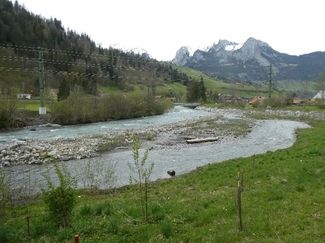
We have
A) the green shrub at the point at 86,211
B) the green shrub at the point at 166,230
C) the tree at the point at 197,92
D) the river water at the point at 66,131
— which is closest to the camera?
the green shrub at the point at 166,230

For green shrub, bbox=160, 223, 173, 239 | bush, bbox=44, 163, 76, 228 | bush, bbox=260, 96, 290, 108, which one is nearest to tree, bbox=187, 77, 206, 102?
bush, bbox=260, 96, 290, 108

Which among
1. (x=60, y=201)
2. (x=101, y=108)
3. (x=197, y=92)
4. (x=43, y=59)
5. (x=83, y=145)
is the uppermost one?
(x=43, y=59)

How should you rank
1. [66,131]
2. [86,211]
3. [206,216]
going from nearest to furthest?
1. [206,216]
2. [86,211]
3. [66,131]

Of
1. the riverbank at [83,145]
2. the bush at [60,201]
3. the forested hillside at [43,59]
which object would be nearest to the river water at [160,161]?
the riverbank at [83,145]

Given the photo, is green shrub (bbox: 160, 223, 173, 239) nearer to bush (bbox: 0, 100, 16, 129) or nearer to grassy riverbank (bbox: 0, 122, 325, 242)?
grassy riverbank (bbox: 0, 122, 325, 242)

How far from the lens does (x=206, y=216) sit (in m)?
13.4

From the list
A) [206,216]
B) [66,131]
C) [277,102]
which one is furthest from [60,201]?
[277,102]

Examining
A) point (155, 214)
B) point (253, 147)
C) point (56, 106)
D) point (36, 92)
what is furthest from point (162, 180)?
point (36, 92)

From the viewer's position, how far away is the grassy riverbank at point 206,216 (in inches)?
454

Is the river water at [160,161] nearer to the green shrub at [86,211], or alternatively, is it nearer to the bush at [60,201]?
the green shrub at [86,211]

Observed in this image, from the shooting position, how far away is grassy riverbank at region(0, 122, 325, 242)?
37.8 ft

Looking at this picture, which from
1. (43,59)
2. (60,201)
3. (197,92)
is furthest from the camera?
(197,92)

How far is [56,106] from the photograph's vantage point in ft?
247

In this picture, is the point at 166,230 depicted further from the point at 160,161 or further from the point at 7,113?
the point at 7,113
